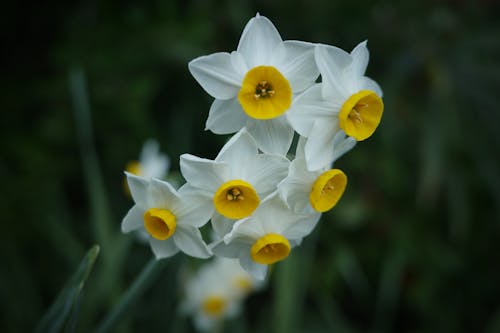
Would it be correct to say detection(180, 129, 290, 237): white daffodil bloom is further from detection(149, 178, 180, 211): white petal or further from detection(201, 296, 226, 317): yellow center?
detection(201, 296, 226, 317): yellow center

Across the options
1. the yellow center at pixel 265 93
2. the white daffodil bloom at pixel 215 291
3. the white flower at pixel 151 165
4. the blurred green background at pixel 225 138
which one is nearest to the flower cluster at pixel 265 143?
the yellow center at pixel 265 93

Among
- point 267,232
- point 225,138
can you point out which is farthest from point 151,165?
point 267,232

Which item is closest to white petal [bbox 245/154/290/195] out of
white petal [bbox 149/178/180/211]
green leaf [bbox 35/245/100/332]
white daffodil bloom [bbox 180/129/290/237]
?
white daffodil bloom [bbox 180/129/290/237]

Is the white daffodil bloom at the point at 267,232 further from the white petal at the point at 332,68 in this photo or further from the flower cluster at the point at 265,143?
the white petal at the point at 332,68

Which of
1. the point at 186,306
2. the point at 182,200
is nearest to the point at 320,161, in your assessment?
the point at 182,200

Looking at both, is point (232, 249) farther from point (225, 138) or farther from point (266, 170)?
point (225, 138)

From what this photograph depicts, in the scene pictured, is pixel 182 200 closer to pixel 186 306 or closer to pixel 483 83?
pixel 186 306
